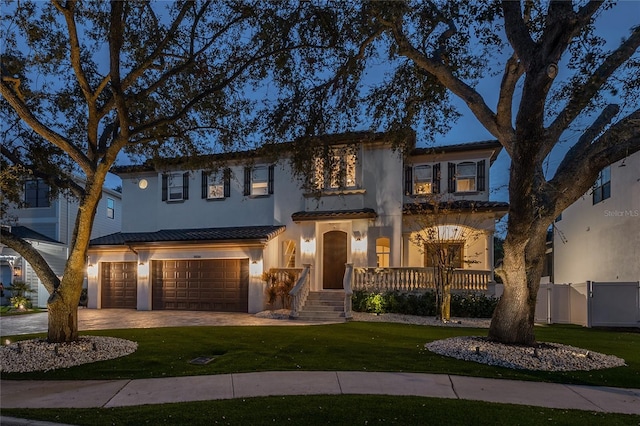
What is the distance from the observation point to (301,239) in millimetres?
Answer: 19000

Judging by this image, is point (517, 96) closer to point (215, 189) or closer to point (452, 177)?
point (452, 177)

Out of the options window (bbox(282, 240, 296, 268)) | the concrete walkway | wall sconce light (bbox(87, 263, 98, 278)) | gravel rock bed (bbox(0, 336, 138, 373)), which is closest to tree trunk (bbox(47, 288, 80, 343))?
gravel rock bed (bbox(0, 336, 138, 373))

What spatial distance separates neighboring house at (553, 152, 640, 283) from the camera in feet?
52.9

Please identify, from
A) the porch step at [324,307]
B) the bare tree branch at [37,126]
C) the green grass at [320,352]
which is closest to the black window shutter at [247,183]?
the porch step at [324,307]

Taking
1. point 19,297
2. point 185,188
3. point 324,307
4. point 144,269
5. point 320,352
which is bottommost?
point 19,297

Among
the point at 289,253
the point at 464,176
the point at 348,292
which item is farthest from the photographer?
the point at 289,253

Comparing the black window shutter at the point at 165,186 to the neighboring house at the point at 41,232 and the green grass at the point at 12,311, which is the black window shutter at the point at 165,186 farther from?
the green grass at the point at 12,311

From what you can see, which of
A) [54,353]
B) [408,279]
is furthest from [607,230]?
[54,353]

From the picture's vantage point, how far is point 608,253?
18.4m

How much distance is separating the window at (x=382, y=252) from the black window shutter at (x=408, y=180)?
7.86 ft

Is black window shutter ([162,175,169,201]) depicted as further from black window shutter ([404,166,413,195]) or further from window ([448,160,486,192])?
window ([448,160,486,192])

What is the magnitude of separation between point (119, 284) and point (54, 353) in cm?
1276

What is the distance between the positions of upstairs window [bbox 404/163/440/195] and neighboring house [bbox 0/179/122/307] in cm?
1755

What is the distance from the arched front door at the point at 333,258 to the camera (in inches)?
750
